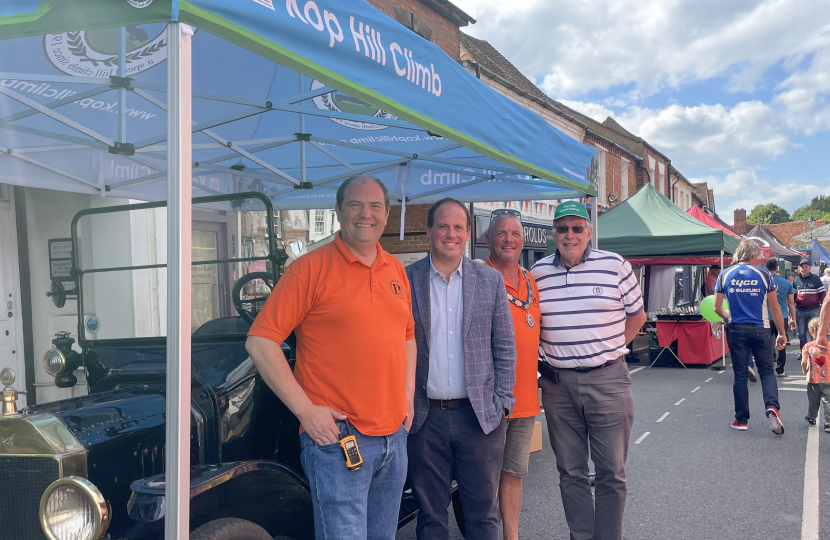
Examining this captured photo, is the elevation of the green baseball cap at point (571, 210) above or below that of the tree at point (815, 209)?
below

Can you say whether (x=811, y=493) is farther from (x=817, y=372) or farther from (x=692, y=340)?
(x=692, y=340)

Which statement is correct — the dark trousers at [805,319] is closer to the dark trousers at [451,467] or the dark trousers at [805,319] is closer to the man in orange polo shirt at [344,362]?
the dark trousers at [451,467]

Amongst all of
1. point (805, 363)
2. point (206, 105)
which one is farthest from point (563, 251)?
point (805, 363)

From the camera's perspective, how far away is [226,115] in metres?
3.99

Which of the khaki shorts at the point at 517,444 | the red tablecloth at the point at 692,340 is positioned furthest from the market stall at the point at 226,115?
the red tablecloth at the point at 692,340

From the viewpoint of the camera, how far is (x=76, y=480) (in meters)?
1.82

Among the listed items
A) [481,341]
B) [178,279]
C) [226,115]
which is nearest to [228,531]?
[178,279]

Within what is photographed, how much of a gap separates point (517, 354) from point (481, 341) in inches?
15.9

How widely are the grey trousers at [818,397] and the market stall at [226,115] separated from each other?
3.20m

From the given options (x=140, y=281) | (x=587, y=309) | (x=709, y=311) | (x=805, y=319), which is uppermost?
(x=140, y=281)

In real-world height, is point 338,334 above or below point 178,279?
below

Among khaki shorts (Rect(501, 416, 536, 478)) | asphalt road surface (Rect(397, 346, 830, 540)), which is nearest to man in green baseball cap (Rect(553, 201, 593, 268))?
khaki shorts (Rect(501, 416, 536, 478))

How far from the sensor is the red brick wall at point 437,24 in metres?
11.0

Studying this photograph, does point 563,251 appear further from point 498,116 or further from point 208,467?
point 208,467
